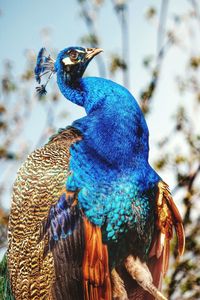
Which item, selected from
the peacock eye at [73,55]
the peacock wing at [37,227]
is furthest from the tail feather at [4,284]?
the peacock eye at [73,55]

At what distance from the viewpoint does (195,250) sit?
467 centimetres

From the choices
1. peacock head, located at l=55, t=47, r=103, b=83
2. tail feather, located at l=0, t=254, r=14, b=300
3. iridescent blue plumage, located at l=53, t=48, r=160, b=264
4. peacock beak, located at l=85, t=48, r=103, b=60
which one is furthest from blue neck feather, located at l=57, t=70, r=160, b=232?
tail feather, located at l=0, t=254, r=14, b=300

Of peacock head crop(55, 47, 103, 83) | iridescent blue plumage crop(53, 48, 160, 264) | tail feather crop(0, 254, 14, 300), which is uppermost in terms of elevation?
peacock head crop(55, 47, 103, 83)

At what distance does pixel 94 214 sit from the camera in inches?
96.0

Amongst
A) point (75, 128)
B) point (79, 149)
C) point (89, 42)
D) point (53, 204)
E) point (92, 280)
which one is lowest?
point (92, 280)

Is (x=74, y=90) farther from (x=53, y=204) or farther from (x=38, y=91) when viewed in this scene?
(x=53, y=204)

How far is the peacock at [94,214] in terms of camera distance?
241 cm

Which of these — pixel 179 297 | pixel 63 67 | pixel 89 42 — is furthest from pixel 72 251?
pixel 89 42

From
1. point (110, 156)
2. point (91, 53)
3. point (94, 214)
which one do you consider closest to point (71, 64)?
point (91, 53)

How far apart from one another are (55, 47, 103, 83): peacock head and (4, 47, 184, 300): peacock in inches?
14.0

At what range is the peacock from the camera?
2.41m

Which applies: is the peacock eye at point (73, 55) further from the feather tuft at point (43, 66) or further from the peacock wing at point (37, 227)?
the peacock wing at point (37, 227)

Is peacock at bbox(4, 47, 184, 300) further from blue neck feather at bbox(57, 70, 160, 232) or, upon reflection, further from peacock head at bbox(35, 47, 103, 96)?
peacock head at bbox(35, 47, 103, 96)

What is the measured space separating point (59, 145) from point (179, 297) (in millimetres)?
2429
